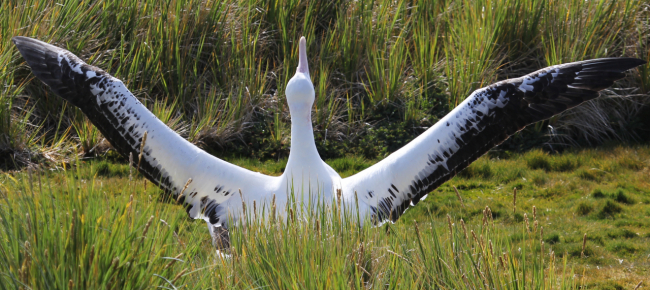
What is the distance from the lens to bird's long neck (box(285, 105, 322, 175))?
4324mm

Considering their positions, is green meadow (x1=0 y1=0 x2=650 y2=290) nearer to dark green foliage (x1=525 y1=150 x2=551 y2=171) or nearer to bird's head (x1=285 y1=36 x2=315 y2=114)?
dark green foliage (x1=525 y1=150 x2=551 y2=171)

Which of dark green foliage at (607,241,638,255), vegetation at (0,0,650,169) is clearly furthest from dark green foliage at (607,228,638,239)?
vegetation at (0,0,650,169)

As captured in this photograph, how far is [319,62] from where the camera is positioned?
798 cm

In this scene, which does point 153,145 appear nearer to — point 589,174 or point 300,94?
point 300,94

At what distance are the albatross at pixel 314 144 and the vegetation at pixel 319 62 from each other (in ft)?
6.37

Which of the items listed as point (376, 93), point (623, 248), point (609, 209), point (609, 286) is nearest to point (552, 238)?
point (623, 248)

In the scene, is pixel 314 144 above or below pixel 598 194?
above

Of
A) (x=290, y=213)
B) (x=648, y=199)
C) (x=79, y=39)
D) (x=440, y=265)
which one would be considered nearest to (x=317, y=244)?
(x=290, y=213)

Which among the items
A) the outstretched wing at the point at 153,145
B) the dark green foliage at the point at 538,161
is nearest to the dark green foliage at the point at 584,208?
the dark green foliage at the point at 538,161

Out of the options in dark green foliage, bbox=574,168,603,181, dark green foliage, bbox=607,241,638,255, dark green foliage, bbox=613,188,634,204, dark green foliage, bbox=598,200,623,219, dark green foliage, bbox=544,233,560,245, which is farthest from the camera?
dark green foliage, bbox=574,168,603,181

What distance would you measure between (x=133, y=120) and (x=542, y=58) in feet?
17.4

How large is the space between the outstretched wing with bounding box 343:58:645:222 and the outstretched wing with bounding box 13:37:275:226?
84 centimetres

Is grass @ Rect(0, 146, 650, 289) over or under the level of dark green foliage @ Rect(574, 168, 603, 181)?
over

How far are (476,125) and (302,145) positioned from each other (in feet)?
4.17
